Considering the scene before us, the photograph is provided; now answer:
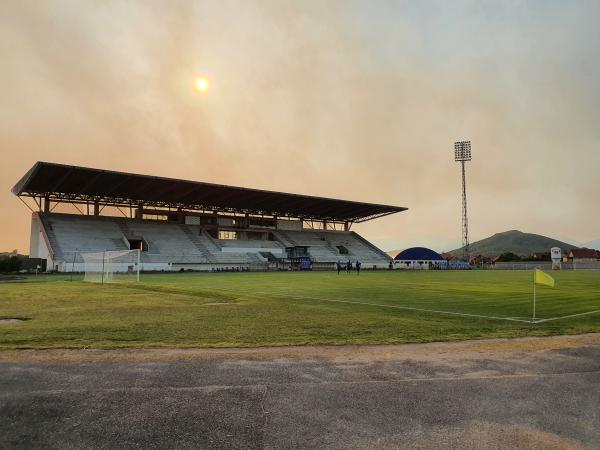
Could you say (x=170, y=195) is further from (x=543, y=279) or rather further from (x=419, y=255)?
(x=543, y=279)

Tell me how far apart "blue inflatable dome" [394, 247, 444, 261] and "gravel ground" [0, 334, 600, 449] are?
334 ft

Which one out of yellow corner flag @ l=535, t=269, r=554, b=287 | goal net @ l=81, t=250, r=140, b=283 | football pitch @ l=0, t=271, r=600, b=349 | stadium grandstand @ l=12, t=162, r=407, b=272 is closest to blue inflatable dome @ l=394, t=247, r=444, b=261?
stadium grandstand @ l=12, t=162, r=407, b=272

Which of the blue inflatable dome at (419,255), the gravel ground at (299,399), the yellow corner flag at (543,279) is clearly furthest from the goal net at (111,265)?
the blue inflatable dome at (419,255)

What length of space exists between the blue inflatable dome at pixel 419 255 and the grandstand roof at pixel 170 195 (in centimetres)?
1677

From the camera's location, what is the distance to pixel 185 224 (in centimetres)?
8075

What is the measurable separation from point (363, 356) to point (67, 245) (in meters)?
60.1

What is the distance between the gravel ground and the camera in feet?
15.1

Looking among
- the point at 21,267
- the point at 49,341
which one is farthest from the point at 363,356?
the point at 21,267

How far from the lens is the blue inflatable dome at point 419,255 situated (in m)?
107

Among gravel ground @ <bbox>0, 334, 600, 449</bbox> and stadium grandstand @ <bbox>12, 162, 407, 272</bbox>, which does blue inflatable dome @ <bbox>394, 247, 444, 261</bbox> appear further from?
gravel ground @ <bbox>0, 334, 600, 449</bbox>

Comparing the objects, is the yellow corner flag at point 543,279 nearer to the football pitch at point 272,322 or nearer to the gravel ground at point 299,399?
the football pitch at point 272,322

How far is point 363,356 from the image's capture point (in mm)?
8180

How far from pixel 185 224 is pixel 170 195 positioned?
969 centimetres

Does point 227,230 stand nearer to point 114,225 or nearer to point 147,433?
point 114,225
